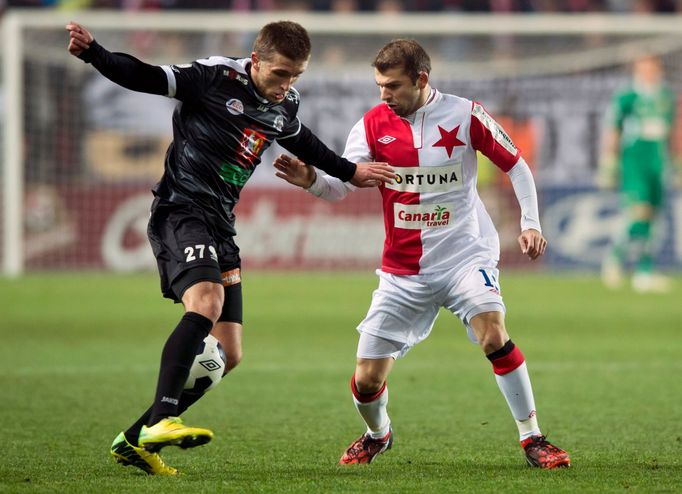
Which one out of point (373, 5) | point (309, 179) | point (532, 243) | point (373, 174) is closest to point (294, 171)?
point (309, 179)

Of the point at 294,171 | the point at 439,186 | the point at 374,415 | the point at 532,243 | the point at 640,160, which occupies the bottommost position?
the point at 374,415

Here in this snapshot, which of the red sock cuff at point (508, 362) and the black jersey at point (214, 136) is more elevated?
the black jersey at point (214, 136)

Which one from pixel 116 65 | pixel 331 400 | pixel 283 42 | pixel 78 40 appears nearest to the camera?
pixel 78 40

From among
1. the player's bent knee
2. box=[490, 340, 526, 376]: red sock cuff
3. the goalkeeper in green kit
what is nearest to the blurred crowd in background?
the goalkeeper in green kit

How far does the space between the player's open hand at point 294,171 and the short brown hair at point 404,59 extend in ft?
1.92

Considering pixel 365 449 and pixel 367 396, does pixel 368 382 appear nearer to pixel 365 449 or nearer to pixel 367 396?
pixel 367 396

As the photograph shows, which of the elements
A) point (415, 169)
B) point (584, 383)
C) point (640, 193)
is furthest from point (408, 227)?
point (640, 193)

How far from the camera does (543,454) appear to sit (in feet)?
17.4

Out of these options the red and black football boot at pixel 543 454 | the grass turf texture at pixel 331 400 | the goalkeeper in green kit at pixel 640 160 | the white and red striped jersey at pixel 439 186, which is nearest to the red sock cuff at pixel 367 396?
the grass turf texture at pixel 331 400

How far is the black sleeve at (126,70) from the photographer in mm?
5043

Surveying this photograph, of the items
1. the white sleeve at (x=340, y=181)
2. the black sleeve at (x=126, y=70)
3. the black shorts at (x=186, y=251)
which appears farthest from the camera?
the white sleeve at (x=340, y=181)

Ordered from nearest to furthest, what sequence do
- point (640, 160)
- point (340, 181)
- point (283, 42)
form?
point (283, 42) → point (340, 181) → point (640, 160)

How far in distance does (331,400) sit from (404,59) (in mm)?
2802

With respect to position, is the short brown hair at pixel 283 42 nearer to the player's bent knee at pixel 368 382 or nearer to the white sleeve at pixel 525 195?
the white sleeve at pixel 525 195
